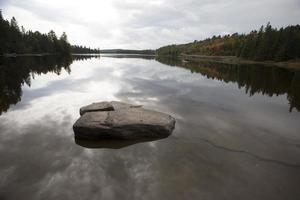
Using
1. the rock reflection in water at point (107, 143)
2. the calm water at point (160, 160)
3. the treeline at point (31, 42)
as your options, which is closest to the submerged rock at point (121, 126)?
the rock reflection in water at point (107, 143)

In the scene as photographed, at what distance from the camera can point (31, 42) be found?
4240 inches

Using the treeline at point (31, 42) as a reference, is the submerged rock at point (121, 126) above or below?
below

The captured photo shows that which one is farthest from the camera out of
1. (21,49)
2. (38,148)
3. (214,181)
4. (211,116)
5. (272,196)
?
(21,49)

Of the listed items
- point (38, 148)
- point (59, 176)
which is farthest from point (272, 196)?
point (38, 148)

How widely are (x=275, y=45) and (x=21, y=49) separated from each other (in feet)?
363

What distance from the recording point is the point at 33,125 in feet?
40.6

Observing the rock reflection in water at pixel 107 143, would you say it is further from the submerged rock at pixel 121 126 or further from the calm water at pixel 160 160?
the submerged rock at pixel 121 126

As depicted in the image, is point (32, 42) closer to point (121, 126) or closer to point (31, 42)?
point (31, 42)

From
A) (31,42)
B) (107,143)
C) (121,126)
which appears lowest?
(107,143)

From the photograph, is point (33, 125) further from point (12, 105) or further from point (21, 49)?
point (21, 49)

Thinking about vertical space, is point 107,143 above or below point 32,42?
below

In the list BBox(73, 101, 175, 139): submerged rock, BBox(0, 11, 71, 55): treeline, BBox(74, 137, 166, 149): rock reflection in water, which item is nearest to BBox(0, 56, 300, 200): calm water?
BBox(74, 137, 166, 149): rock reflection in water

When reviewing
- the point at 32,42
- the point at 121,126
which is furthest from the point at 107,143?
the point at 32,42

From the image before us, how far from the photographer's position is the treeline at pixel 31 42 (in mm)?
80500
